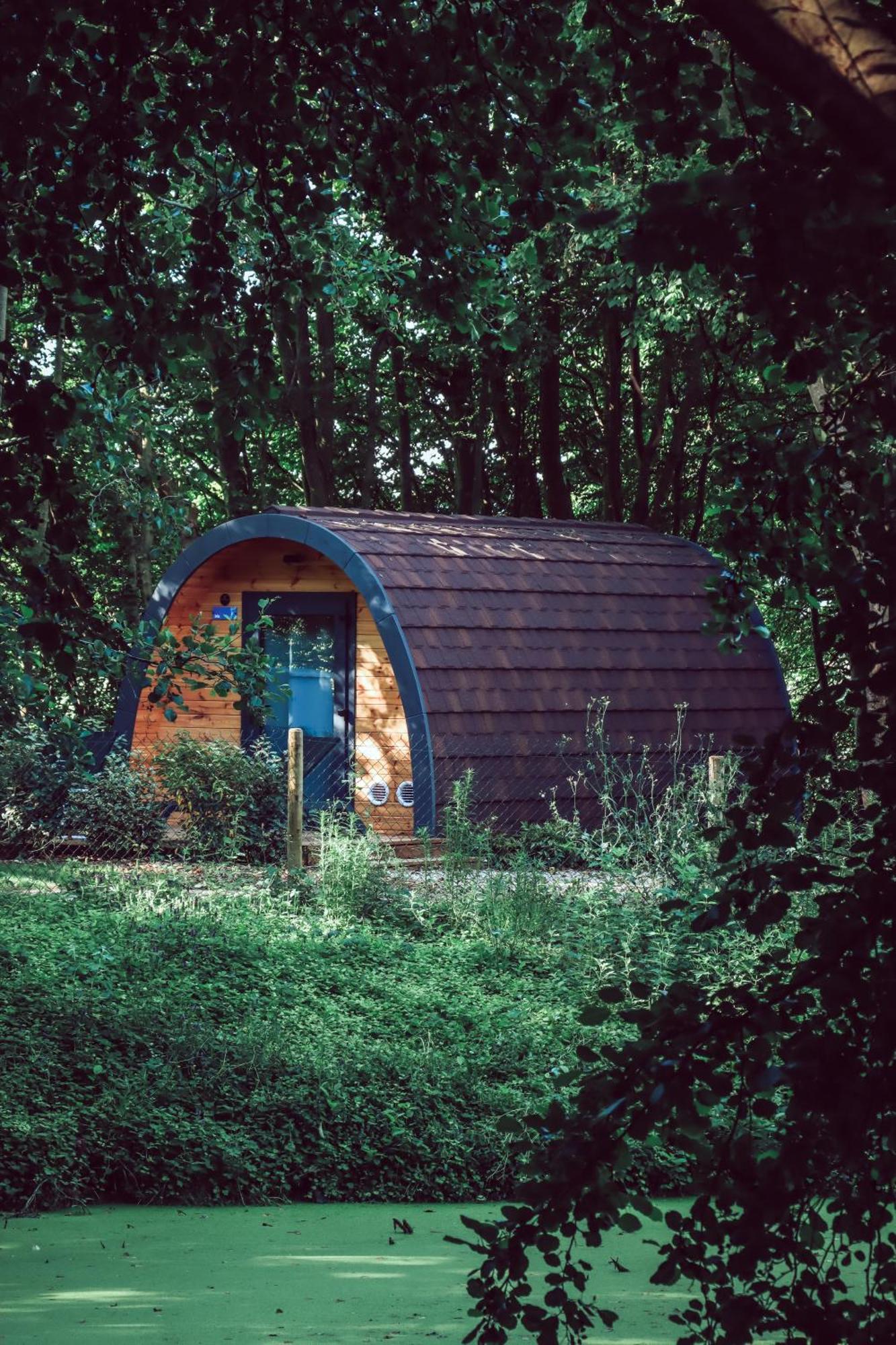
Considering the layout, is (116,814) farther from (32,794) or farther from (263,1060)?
(263,1060)

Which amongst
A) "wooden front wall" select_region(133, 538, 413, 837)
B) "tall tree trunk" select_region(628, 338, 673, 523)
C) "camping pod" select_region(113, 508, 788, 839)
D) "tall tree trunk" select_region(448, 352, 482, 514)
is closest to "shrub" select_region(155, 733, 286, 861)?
"camping pod" select_region(113, 508, 788, 839)

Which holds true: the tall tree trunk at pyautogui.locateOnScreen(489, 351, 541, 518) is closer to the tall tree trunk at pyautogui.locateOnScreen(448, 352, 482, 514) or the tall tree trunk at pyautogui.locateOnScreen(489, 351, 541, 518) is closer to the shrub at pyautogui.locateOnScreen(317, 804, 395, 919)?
the tall tree trunk at pyautogui.locateOnScreen(448, 352, 482, 514)

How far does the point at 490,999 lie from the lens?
682cm

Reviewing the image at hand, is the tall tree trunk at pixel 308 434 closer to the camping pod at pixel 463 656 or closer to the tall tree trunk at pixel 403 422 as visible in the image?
the tall tree trunk at pixel 403 422

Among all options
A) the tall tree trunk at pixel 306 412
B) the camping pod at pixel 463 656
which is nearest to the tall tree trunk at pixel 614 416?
the tall tree trunk at pixel 306 412

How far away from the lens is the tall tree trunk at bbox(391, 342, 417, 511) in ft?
77.8

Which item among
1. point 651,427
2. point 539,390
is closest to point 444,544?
point 539,390

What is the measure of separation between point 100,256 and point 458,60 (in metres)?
0.98

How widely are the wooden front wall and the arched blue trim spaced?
27 cm

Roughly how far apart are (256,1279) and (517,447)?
21205 mm

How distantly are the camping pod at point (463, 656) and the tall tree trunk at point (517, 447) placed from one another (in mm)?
8997

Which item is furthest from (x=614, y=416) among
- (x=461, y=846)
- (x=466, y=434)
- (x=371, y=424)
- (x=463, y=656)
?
(x=461, y=846)

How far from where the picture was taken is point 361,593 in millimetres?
12602

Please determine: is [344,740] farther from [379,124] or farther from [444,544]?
[379,124]
